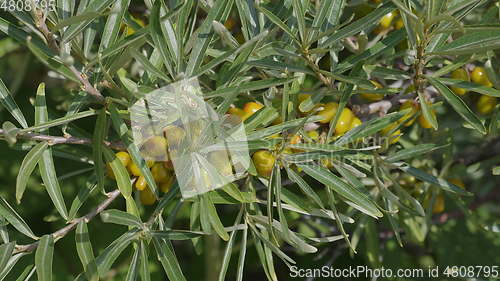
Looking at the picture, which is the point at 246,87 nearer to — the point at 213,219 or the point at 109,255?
the point at 213,219

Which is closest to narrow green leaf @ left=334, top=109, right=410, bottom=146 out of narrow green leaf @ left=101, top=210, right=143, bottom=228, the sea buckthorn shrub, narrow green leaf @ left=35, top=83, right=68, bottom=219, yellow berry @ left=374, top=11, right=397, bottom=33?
the sea buckthorn shrub

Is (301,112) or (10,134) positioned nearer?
(10,134)

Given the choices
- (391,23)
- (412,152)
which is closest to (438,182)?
(412,152)

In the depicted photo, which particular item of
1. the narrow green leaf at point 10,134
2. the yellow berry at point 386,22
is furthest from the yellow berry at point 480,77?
the narrow green leaf at point 10,134

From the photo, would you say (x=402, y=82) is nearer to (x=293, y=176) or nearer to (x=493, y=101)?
(x=493, y=101)

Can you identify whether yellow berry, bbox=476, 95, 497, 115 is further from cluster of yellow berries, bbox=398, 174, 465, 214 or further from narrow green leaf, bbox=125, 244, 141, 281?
narrow green leaf, bbox=125, 244, 141, 281

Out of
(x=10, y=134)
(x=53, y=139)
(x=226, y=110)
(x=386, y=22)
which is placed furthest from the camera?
(x=386, y=22)
